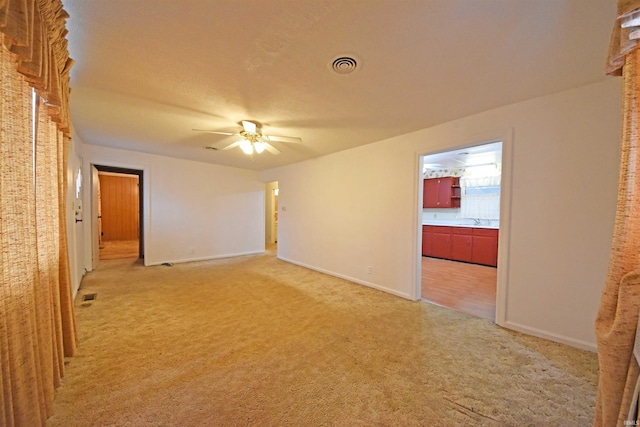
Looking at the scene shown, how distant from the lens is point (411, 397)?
5.00ft

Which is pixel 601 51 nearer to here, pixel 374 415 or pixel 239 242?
pixel 374 415

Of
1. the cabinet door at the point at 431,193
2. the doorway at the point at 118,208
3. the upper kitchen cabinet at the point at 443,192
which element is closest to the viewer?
the upper kitchen cabinet at the point at 443,192

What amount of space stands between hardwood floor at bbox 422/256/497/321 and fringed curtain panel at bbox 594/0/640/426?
1.81 m

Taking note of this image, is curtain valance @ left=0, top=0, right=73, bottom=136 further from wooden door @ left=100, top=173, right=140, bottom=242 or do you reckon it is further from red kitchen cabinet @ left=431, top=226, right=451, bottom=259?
wooden door @ left=100, top=173, right=140, bottom=242

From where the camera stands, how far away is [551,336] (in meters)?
2.23

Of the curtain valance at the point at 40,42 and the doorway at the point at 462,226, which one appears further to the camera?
the doorway at the point at 462,226

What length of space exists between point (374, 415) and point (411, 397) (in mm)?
302

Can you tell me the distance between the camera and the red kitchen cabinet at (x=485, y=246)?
16.4 ft

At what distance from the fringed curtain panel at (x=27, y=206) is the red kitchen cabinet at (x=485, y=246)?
6.33 m

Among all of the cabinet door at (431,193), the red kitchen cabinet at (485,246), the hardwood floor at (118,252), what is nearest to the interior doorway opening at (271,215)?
the hardwood floor at (118,252)

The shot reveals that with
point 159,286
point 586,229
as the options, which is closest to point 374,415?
point 586,229

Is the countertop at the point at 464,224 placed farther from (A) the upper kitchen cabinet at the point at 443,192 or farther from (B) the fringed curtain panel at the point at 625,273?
(B) the fringed curtain panel at the point at 625,273

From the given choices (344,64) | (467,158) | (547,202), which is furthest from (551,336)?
(467,158)

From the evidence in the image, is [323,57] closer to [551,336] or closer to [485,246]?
[551,336]
